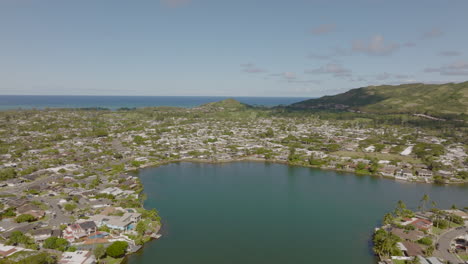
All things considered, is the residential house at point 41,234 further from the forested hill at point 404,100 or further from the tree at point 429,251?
the forested hill at point 404,100

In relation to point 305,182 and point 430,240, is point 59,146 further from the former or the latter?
point 430,240

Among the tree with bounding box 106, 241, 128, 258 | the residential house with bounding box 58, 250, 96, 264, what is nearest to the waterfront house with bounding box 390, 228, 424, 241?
the tree with bounding box 106, 241, 128, 258

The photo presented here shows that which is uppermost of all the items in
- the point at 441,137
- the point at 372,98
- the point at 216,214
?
the point at 372,98

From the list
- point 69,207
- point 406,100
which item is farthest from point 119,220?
point 406,100

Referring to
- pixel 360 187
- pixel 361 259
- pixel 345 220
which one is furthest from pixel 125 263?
pixel 360 187

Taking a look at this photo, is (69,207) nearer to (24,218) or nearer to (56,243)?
(24,218)

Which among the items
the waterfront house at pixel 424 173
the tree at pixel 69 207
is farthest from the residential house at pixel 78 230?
the waterfront house at pixel 424 173
